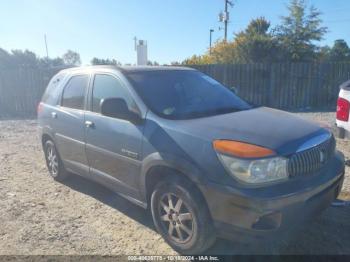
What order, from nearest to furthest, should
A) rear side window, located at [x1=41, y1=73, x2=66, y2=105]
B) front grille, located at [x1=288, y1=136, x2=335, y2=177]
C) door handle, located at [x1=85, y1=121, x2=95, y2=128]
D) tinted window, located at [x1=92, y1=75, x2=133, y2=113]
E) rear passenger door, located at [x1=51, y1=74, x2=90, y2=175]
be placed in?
1. front grille, located at [x1=288, y1=136, x2=335, y2=177]
2. tinted window, located at [x1=92, y1=75, x2=133, y2=113]
3. door handle, located at [x1=85, y1=121, x2=95, y2=128]
4. rear passenger door, located at [x1=51, y1=74, x2=90, y2=175]
5. rear side window, located at [x1=41, y1=73, x2=66, y2=105]

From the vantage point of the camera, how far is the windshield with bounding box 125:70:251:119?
11.4ft

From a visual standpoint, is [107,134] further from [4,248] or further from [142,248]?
[4,248]

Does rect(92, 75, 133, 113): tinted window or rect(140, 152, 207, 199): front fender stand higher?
rect(92, 75, 133, 113): tinted window

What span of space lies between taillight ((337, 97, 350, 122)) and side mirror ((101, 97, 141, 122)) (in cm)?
338

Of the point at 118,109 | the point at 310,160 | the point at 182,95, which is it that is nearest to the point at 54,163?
the point at 118,109

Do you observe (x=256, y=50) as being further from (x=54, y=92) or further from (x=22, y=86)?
(x=54, y=92)

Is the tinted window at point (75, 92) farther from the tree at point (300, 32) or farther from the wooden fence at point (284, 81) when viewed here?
the tree at point (300, 32)

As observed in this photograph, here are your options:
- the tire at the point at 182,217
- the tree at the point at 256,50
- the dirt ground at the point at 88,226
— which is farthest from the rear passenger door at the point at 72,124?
the tree at the point at 256,50

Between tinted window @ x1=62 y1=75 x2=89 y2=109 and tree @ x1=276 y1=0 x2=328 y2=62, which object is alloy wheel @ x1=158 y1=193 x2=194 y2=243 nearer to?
tinted window @ x1=62 y1=75 x2=89 y2=109

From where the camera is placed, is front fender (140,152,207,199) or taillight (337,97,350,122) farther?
taillight (337,97,350,122)

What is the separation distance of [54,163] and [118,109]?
2404 mm

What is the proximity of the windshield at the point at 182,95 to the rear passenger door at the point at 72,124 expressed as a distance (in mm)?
973

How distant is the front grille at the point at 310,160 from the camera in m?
2.71

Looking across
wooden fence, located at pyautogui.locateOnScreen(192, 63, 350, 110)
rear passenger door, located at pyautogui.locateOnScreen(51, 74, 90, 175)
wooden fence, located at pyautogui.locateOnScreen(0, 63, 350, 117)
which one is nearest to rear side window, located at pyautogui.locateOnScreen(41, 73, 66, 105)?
rear passenger door, located at pyautogui.locateOnScreen(51, 74, 90, 175)
